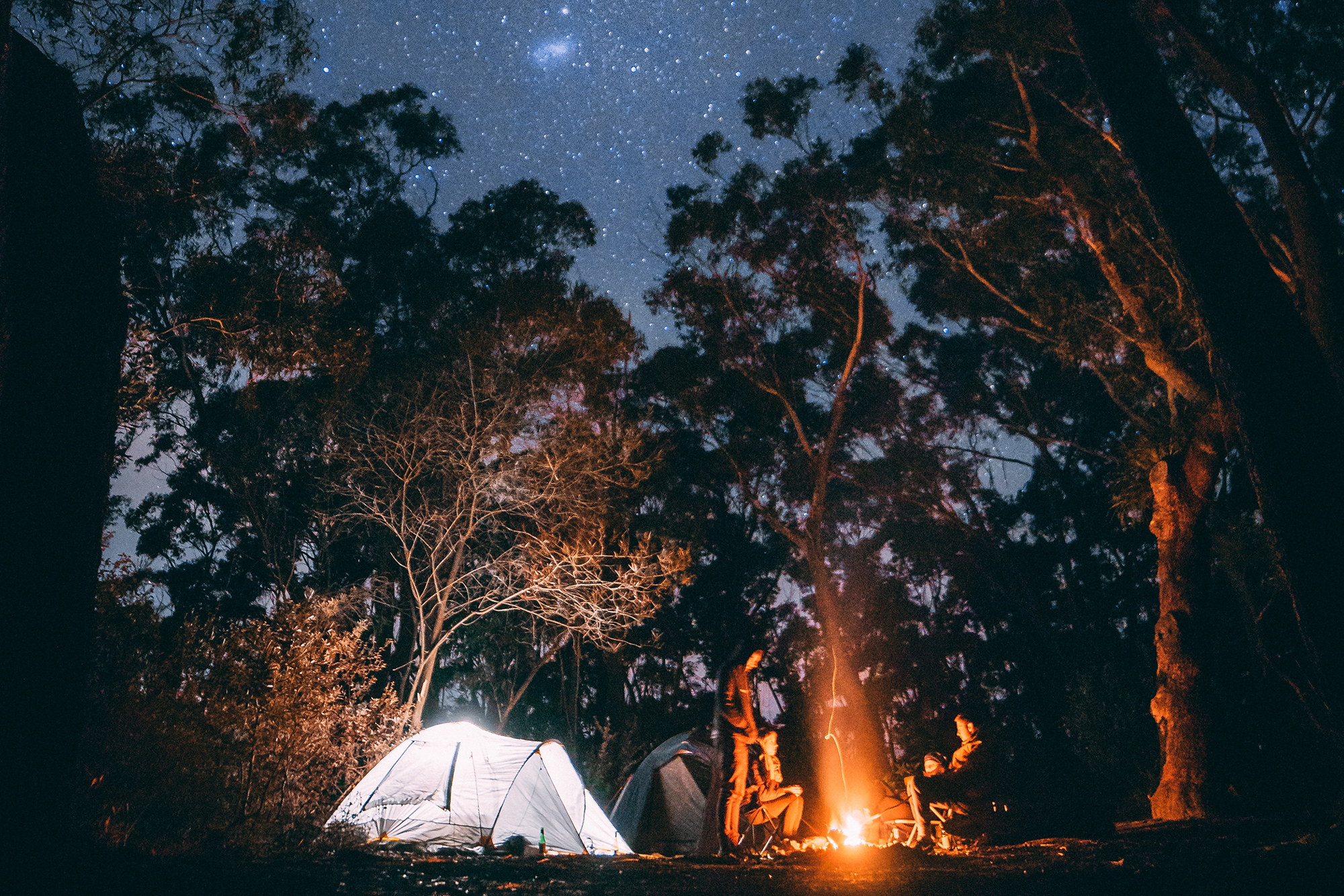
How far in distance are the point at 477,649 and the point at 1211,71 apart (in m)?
16.3

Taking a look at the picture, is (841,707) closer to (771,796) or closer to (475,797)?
(771,796)

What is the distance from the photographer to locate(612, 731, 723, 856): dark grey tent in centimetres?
1070

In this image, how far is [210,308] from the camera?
1065cm

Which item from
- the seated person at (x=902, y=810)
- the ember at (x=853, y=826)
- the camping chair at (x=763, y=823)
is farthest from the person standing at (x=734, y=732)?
the seated person at (x=902, y=810)

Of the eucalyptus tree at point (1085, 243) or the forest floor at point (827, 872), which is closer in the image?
the forest floor at point (827, 872)

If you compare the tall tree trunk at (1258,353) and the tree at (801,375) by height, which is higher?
the tree at (801,375)

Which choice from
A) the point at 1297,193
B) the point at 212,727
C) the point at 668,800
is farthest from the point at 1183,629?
the point at 212,727

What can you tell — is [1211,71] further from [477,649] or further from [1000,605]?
[1000,605]

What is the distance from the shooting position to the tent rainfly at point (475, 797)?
8219mm

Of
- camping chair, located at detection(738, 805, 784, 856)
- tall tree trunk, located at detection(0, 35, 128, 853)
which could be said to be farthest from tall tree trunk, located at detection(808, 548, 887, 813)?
tall tree trunk, located at detection(0, 35, 128, 853)

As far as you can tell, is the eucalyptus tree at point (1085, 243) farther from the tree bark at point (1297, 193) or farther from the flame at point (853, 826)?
the flame at point (853, 826)

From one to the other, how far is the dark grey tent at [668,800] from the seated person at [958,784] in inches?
123

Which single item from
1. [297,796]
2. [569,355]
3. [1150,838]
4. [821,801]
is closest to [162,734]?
[297,796]

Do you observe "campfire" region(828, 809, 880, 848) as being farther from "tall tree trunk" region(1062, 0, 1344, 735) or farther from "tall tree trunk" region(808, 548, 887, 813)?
"tall tree trunk" region(808, 548, 887, 813)
